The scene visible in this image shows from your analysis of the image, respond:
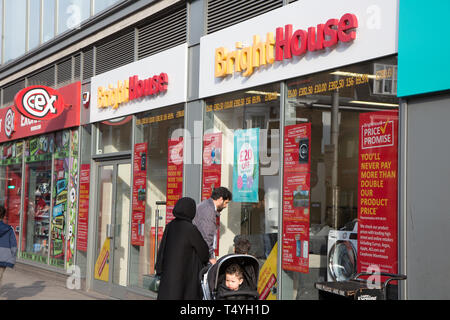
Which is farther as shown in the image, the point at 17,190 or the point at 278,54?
the point at 17,190

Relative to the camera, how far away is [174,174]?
36.2ft

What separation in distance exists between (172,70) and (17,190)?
9814 mm

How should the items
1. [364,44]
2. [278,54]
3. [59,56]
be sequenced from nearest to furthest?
1. [364,44]
2. [278,54]
3. [59,56]

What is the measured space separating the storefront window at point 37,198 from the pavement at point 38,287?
0.47 meters

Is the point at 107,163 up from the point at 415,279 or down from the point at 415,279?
up

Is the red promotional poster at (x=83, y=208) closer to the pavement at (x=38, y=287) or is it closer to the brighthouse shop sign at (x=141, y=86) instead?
the pavement at (x=38, y=287)

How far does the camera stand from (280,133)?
863 cm

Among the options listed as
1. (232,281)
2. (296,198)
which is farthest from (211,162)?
(232,281)

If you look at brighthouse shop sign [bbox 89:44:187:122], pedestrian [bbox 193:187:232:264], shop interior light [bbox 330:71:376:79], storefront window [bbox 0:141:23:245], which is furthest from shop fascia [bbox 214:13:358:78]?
storefront window [bbox 0:141:23:245]

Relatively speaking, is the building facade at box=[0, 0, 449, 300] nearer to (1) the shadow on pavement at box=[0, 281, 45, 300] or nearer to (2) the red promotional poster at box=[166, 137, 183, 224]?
(2) the red promotional poster at box=[166, 137, 183, 224]

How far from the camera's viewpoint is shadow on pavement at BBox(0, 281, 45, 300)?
12.3 m

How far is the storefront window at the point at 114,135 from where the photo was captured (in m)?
12.7
